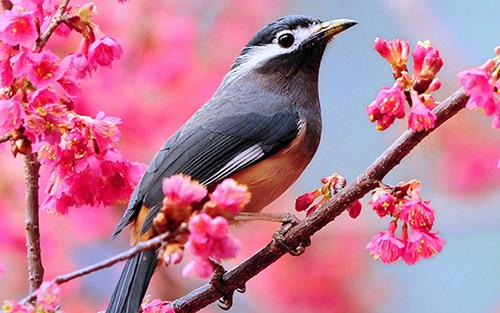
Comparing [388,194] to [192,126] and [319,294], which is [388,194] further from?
[319,294]

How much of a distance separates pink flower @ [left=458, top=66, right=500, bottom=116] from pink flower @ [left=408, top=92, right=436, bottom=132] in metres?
0.14

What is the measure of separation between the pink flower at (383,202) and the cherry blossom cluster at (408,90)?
167 mm

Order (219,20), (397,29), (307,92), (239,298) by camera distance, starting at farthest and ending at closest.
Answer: (397,29)
(239,298)
(219,20)
(307,92)

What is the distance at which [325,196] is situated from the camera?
262 cm

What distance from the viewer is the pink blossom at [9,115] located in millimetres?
2203

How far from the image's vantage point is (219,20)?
17.4 ft

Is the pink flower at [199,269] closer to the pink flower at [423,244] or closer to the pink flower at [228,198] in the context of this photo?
the pink flower at [228,198]

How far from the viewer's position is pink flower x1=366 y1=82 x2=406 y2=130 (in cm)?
226

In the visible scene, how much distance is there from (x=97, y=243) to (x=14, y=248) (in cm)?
68

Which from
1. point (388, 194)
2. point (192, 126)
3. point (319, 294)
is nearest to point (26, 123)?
point (388, 194)

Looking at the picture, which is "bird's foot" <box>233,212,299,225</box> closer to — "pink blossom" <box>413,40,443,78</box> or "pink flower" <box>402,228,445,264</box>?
"pink flower" <box>402,228,445,264</box>

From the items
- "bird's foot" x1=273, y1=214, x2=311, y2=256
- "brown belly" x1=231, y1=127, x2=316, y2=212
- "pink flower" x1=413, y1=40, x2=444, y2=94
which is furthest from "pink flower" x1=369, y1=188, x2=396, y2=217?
"brown belly" x1=231, y1=127, x2=316, y2=212

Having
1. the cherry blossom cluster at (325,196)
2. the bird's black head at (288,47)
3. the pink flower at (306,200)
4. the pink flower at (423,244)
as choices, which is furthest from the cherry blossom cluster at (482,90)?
the bird's black head at (288,47)

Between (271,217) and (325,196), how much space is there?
0.39 m
